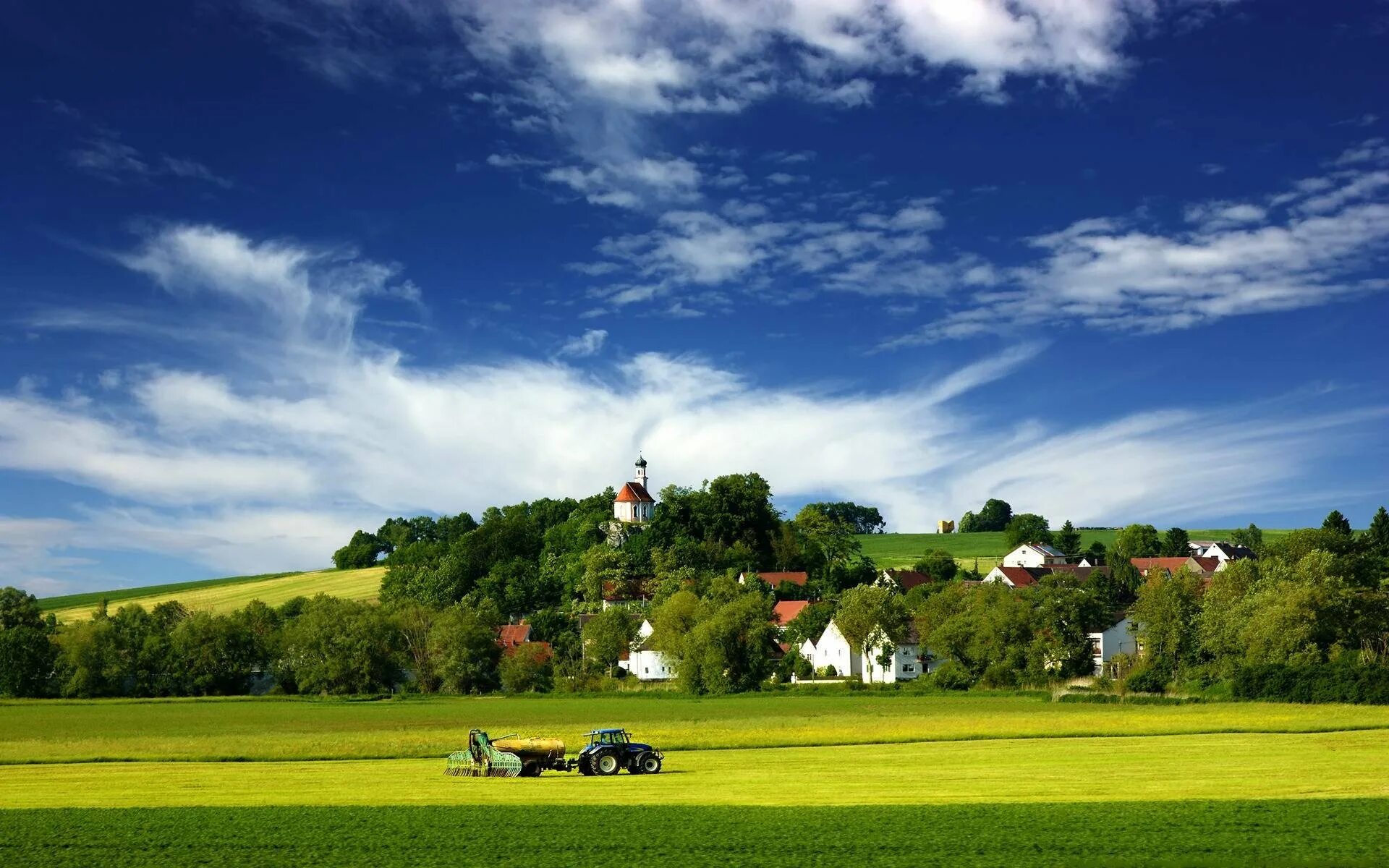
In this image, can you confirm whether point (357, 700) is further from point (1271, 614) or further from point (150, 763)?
point (1271, 614)

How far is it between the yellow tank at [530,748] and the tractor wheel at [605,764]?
1188 mm

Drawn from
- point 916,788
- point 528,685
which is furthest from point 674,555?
point 916,788

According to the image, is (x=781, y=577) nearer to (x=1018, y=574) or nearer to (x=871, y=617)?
(x=1018, y=574)

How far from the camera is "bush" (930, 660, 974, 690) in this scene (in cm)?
10244

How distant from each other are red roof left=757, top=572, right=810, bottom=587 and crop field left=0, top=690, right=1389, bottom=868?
99.9 metres

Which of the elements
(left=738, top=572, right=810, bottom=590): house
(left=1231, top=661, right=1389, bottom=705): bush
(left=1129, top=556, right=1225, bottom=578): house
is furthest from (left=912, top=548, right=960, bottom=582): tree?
(left=1231, top=661, right=1389, bottom=705): bush

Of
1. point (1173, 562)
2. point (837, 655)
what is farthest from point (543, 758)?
point (1173, 562)

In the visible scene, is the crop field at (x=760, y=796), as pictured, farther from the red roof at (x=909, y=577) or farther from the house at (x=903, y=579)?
the red roof at (x=909, y=577)

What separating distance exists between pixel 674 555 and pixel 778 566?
76.1 feet

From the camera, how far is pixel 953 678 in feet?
337

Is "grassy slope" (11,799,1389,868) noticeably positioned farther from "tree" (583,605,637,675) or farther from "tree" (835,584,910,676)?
"tree" (583,605,637,675)

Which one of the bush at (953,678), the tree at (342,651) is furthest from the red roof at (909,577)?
the tree at (342,651)

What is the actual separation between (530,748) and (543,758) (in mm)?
596

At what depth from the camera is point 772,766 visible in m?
42.6
